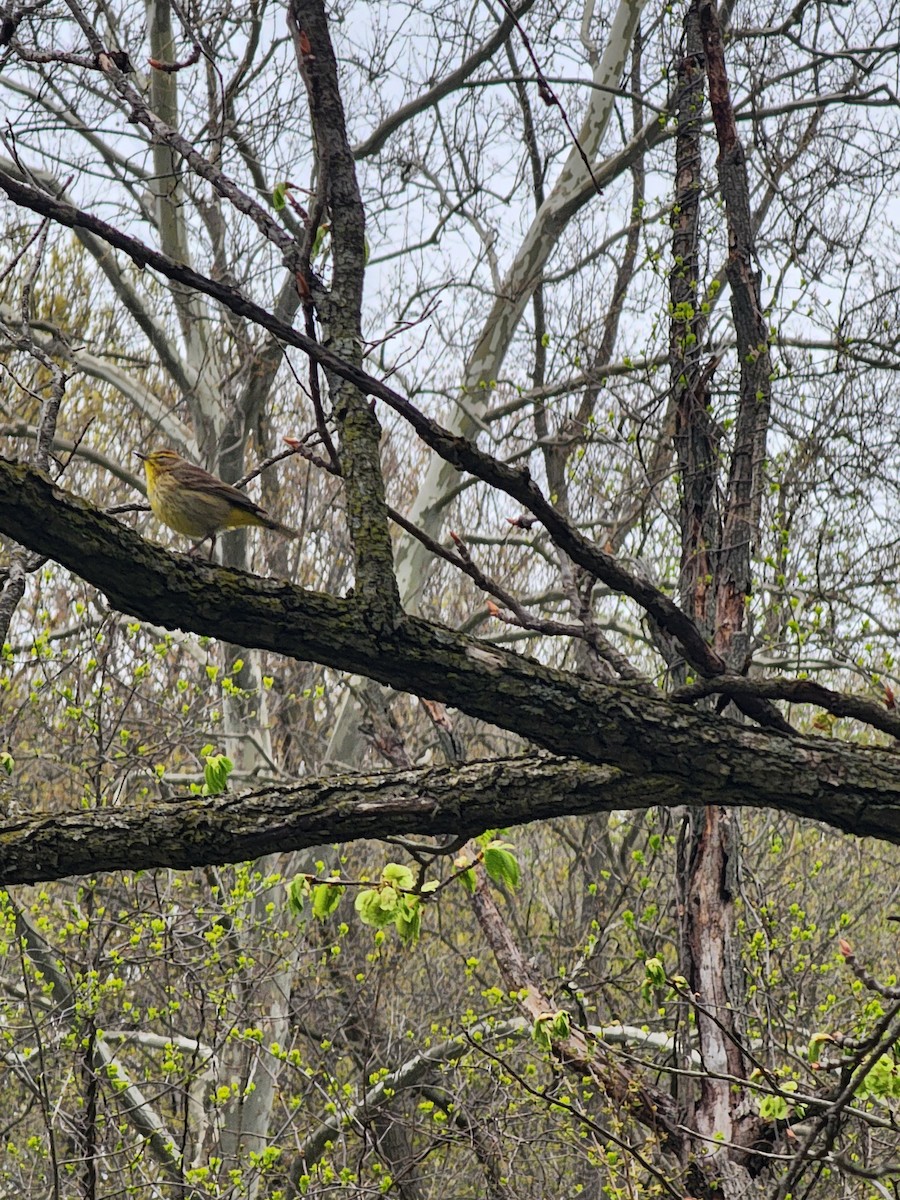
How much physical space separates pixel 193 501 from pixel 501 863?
4122 mm

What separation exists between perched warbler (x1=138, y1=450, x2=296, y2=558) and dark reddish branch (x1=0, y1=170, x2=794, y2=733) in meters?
3.89

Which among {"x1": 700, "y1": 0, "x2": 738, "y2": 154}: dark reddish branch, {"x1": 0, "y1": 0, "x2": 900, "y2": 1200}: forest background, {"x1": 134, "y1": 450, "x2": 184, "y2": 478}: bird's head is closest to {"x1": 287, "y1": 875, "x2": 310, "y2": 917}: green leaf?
Result: {"x1": 0, "y1": 0, "x2": 900, "y2": 1200}: forest background

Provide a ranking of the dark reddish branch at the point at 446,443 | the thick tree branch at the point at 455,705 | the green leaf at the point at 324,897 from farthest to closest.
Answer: the green leaf at the point at 324,897 → the dark reddish branch at the point at 446,443 → the thick tree branch at the point at 455,705

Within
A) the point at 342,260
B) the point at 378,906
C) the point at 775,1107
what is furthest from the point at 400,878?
the point at 342,260

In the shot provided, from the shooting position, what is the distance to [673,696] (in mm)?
2582

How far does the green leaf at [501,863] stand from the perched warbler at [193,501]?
394 cm

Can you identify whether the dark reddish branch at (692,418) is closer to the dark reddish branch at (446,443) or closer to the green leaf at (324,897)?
the dark reddish branch at (446,443)

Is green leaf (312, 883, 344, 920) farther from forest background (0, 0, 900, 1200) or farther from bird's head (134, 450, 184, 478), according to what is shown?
bird's head (134, 450, 184, 478)

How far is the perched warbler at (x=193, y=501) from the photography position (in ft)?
21.3

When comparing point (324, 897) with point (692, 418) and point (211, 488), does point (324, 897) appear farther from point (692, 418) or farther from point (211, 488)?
point (211, 488)

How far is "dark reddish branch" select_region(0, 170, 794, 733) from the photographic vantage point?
2348 millimetres

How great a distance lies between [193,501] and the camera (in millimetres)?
6484

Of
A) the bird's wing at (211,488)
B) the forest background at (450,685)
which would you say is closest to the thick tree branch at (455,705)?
the forest background at (450,685)

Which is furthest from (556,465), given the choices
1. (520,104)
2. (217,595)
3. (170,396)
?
(217,595)
